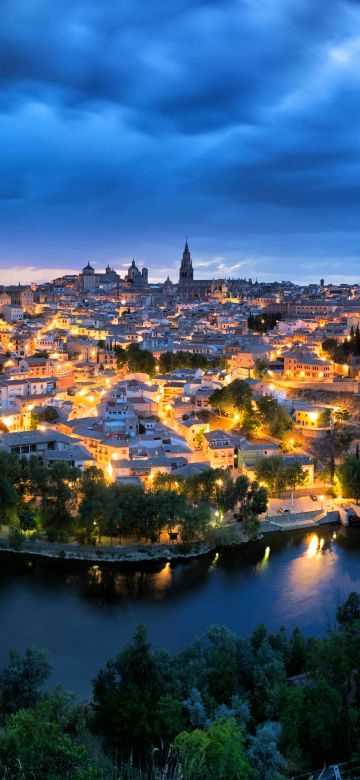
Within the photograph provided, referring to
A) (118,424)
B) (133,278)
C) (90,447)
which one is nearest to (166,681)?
(90,447)

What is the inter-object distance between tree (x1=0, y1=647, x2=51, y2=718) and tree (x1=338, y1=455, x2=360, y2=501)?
→ 18.3ft

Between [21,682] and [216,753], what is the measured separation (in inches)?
60.2

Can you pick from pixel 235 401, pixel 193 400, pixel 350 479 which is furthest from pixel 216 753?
pixel 193 400

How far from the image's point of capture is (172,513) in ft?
23.7

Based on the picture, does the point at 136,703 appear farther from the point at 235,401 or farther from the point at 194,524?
the point at 235,401

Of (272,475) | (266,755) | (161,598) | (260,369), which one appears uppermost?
(260,369)

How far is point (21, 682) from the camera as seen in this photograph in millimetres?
3990

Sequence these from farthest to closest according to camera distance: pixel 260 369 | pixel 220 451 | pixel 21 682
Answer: pixel 260 369 → pixel 220 451 → pixel 21 682

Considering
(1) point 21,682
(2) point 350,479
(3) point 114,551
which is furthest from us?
(2) point 350,479

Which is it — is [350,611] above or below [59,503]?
below

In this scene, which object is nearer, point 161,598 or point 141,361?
point 161,598

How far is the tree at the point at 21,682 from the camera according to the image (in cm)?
392

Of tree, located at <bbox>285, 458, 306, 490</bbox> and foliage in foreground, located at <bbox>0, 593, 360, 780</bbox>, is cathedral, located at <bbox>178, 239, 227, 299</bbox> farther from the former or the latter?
foliage in foreground, located at <bbox>0, 593, 360, 780</bbox>

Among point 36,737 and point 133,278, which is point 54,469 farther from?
point 133,278
